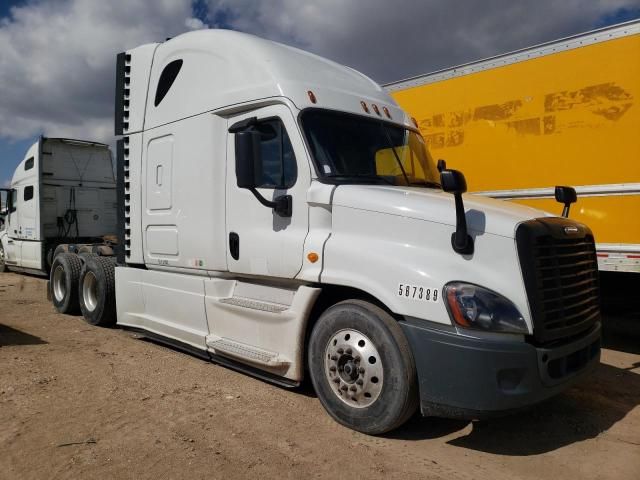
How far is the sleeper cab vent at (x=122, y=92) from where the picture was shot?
661 centimetres

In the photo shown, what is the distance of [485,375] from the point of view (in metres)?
3.36

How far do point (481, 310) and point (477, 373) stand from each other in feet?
1.30

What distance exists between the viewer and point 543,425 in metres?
4.16

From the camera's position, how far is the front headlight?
337cm

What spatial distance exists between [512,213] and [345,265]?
124 centimetres

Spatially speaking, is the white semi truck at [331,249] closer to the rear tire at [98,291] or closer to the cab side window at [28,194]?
the rear tire at [98,291]

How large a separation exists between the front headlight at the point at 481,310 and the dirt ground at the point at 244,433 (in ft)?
3.01

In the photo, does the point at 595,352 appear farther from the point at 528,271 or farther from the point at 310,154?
the point at 310,154

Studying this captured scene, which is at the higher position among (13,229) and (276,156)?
(276,156)

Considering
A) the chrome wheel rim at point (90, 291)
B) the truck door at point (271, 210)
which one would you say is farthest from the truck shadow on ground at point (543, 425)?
the chrome wheel rim at point (90, 291)

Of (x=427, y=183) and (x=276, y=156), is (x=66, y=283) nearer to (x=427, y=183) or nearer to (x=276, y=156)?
(x=276, y=156)

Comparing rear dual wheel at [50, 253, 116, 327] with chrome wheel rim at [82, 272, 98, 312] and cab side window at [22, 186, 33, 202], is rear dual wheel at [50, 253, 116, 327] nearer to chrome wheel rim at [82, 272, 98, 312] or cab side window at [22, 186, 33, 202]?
chrome wheel rim at [82, 272, 98, 312]

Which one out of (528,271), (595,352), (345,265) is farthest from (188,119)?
(595,352)

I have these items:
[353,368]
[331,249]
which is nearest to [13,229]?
[331,249]
